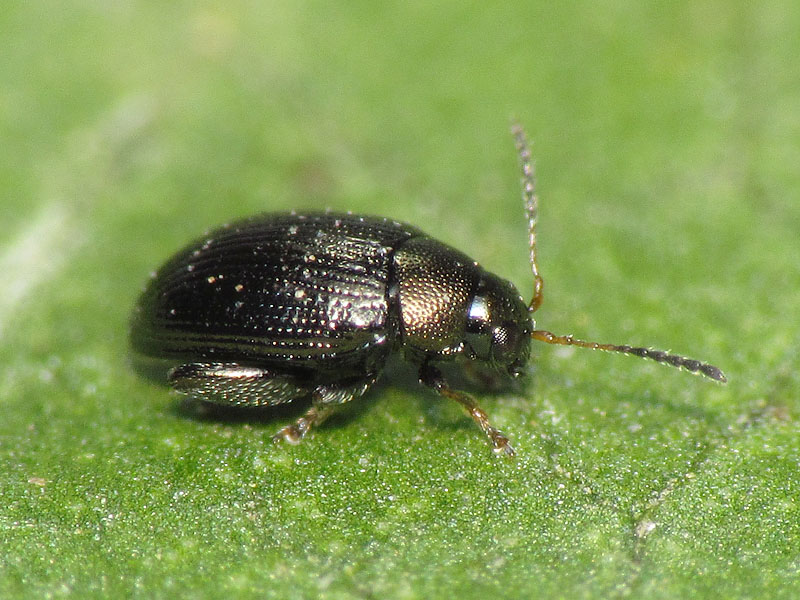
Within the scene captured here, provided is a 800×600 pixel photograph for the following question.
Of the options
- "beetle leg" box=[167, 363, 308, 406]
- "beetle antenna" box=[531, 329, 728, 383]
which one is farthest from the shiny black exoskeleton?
"beetle antenna" box=[531, 329, 728, 383]

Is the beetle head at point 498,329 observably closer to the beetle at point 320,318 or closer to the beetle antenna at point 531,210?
the beetle at point 320,318

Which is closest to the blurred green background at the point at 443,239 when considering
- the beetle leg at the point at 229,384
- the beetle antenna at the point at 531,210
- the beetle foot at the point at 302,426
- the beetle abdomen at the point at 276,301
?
the beetle foot at the point at 302,426

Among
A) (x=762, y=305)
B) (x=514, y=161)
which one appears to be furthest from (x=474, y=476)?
(x=514, y=161)

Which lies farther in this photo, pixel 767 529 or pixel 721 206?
pixel 721 206

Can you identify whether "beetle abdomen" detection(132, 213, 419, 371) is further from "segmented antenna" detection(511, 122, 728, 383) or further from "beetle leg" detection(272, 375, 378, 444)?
"segmented antenna" detection(511, 122, 728, 383)

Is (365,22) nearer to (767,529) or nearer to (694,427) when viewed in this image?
(694,427)

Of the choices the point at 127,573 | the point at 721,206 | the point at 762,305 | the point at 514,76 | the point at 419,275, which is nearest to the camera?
the point at 127,573

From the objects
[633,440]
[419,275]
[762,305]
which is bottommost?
[633,440]

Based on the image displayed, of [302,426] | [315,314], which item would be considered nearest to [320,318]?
[315,314]
